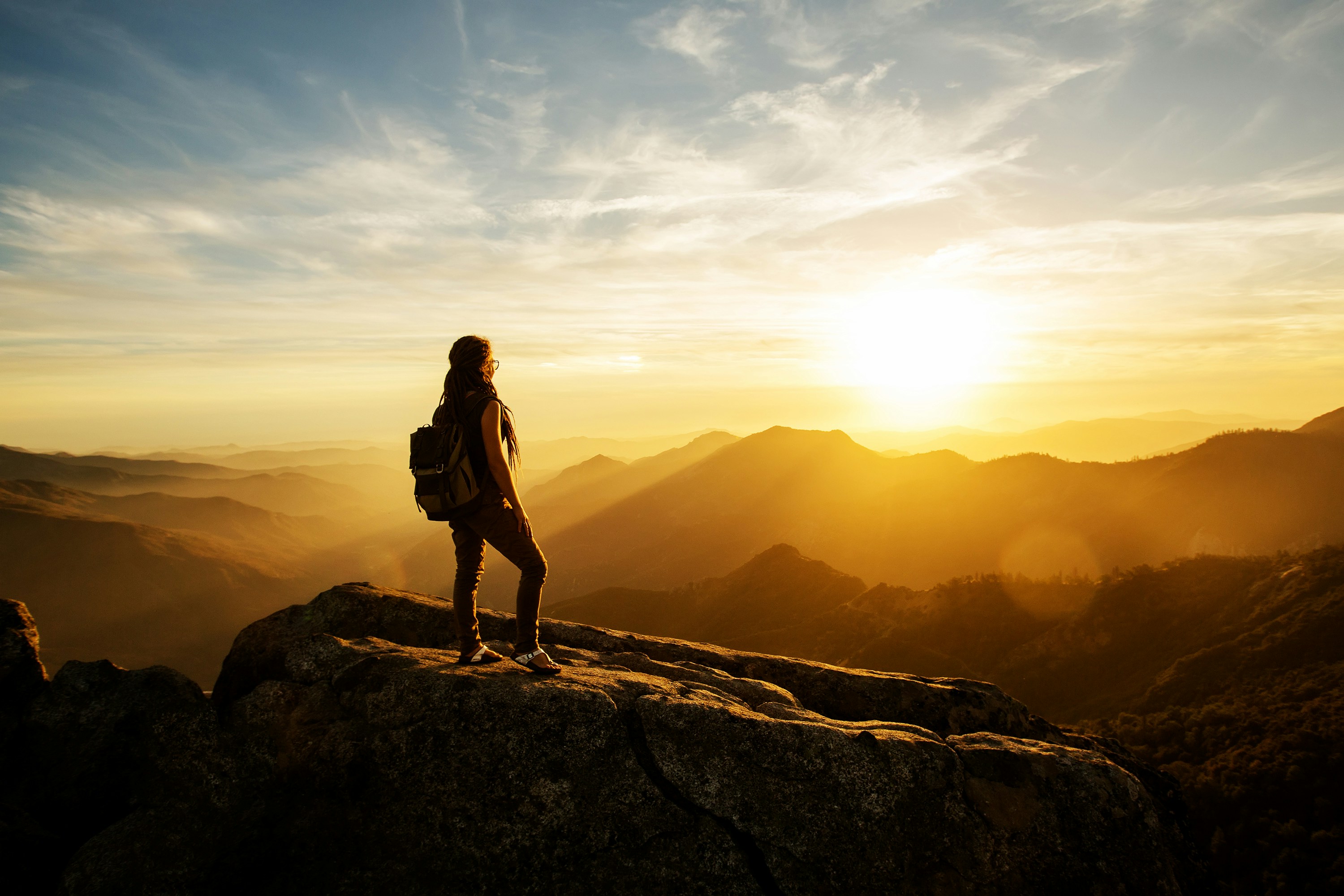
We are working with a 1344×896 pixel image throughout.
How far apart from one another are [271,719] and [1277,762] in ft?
70.3

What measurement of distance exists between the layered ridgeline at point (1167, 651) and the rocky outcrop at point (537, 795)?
7.32 ft

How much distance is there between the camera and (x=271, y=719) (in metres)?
5.48

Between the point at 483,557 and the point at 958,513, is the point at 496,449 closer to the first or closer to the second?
the point at 483,557

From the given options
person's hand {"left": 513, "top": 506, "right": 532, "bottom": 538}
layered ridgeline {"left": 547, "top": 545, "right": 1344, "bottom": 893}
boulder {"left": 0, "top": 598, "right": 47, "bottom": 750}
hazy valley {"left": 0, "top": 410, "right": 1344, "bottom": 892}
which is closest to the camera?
boulder {"left": 0, "top": 598, "right": 47, "bottom": 750}

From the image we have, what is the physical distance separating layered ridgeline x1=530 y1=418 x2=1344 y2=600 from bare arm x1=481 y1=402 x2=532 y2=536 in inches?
2316

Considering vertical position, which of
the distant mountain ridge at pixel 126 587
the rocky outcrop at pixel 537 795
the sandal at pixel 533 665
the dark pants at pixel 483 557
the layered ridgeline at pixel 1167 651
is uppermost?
the dark pants at pixel 483 557

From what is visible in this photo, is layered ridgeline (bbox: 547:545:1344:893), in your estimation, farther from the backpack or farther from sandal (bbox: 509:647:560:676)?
the backpack

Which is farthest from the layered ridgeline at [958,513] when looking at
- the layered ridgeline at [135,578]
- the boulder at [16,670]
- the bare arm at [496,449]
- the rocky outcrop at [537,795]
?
the boulder at [16,670]

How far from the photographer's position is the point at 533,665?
20.5 feet

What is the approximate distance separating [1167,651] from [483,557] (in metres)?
31.9

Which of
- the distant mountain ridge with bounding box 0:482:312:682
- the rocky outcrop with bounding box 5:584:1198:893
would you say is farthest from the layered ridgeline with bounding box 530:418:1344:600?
the rocky outcrop with bounding box 5:584:1198:893

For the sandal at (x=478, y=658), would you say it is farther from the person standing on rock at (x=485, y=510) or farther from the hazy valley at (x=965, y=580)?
the hazy valley at (x=965, y=580)

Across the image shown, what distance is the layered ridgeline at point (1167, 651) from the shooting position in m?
13.4

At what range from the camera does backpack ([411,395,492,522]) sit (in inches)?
225
